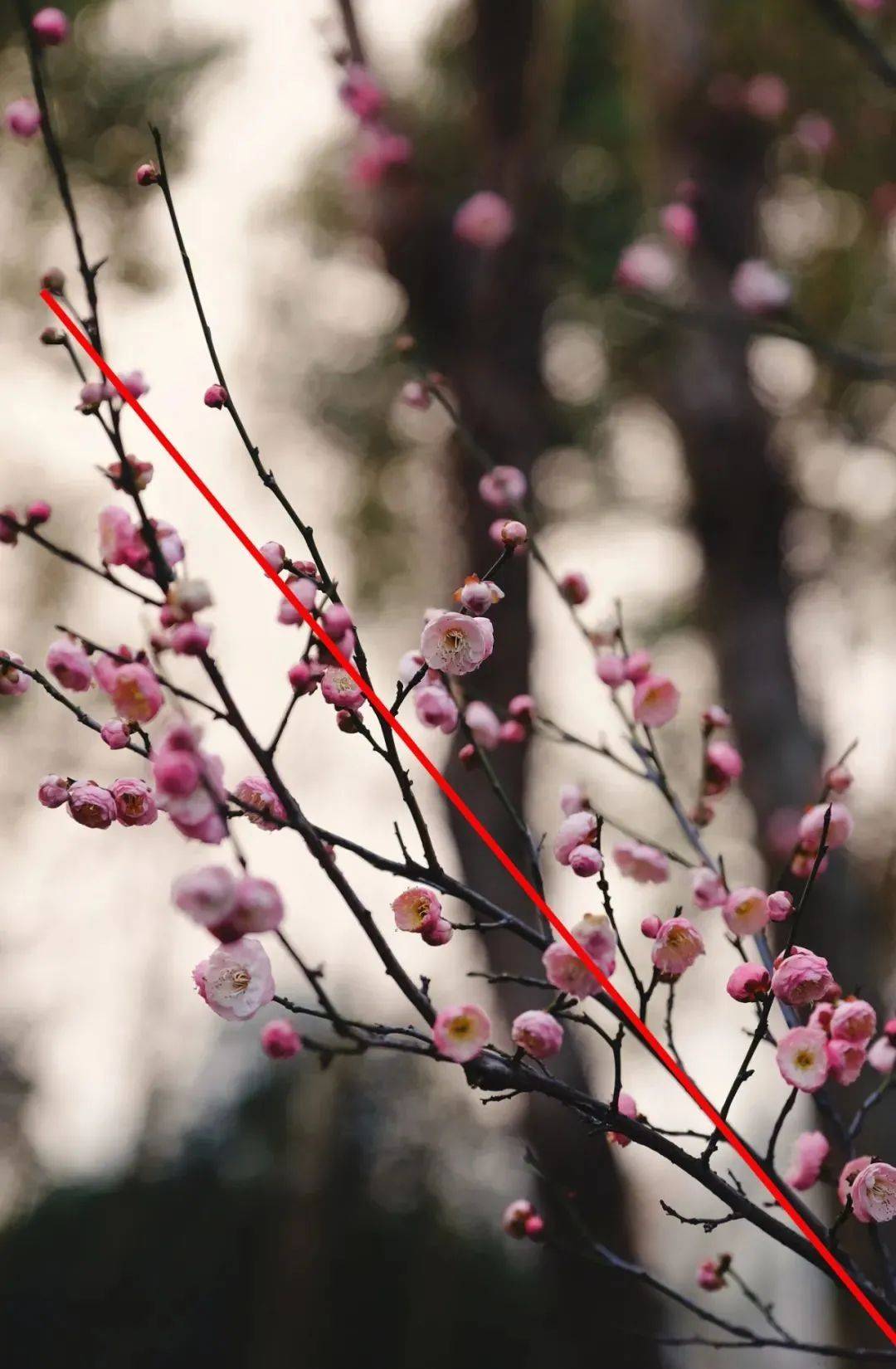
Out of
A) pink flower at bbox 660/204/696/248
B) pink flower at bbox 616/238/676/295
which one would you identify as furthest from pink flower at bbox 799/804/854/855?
pink flower at bbox 660/204/696/248

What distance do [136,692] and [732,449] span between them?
6.60 feet

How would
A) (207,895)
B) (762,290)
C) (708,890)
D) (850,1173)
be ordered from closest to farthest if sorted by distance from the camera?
(207,895)
(850,1173)
(708,890)
(762,290)

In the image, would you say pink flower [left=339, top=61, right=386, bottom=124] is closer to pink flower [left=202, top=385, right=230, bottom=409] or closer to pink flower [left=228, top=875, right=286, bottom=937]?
pink flower [left=202, top=385, right=230, bottom=409]

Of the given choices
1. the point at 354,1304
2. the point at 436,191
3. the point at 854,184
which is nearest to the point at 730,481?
the point at 436,191

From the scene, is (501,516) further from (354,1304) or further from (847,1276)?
(354,1304)

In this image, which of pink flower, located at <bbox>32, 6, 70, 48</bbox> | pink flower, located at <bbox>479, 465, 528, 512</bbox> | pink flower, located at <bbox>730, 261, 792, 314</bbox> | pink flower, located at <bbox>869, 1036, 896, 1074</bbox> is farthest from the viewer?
pink flower, located at <bbox>730, 261, 792, 314</bbox>

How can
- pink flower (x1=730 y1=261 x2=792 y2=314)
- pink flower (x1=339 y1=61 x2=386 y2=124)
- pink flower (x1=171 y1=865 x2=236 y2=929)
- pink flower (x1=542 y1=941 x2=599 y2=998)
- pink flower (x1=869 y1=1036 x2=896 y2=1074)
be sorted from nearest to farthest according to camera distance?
pink flower (x1=171 y1=865 x2=236 y2=929), pink flower (x1=542 y1=941 x2=599 y2=998), pink flower (x1=869 y1=1036 x2=896 y2=1074), pink flower (x1=730 y1=261 x2=792 y2=314), pink flower (x1=339 y1=61 x2=386 y2=124)

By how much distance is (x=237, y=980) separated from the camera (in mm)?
623

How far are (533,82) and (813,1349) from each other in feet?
7.62

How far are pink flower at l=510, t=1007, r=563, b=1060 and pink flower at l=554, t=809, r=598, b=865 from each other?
134mm

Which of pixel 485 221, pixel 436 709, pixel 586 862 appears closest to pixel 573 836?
pixel 586 862

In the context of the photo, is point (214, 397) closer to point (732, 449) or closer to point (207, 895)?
point (207, 895)

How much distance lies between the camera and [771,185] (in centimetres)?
297

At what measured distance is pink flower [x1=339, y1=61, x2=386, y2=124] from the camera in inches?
71.4
